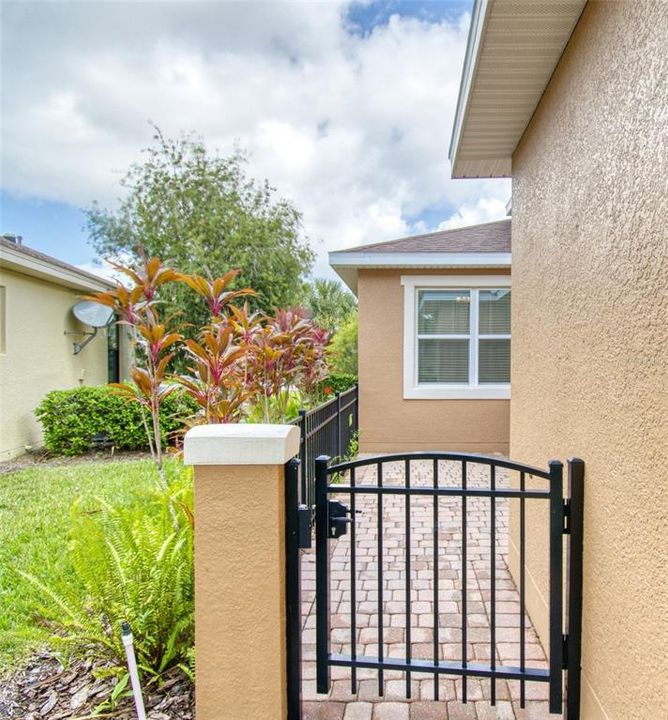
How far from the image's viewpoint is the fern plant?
8.45 ft

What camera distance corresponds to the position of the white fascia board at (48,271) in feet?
28.4

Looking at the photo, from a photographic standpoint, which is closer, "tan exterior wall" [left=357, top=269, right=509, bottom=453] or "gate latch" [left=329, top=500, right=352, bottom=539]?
"gate latch" [left=329, top=500, right=352, bottom=539]

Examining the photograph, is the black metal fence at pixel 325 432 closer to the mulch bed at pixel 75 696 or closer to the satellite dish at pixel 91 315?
the mulch bed at pixel 75 696

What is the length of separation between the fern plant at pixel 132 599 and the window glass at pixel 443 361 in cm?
641

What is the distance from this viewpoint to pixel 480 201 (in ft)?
72.1

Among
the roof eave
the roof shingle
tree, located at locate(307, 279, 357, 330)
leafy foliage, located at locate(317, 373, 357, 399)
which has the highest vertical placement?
tree, located at locate(307, 279, 357, 330)

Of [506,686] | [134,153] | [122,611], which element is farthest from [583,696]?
[134,153]

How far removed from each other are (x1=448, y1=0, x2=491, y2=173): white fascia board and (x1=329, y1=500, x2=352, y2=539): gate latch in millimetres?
2557

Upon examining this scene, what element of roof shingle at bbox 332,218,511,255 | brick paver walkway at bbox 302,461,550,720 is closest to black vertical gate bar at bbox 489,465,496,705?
brick paver walkway at bbox 302,461,550,720

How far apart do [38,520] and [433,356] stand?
20.8ft

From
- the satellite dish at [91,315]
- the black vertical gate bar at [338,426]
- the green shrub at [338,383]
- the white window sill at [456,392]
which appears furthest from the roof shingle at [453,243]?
the satellite dish at [91,315]

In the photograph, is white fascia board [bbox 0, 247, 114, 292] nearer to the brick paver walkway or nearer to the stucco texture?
the brick paver walkway

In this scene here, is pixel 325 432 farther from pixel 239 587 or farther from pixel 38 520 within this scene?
pixel 239 587

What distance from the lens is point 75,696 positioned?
2.51 m
